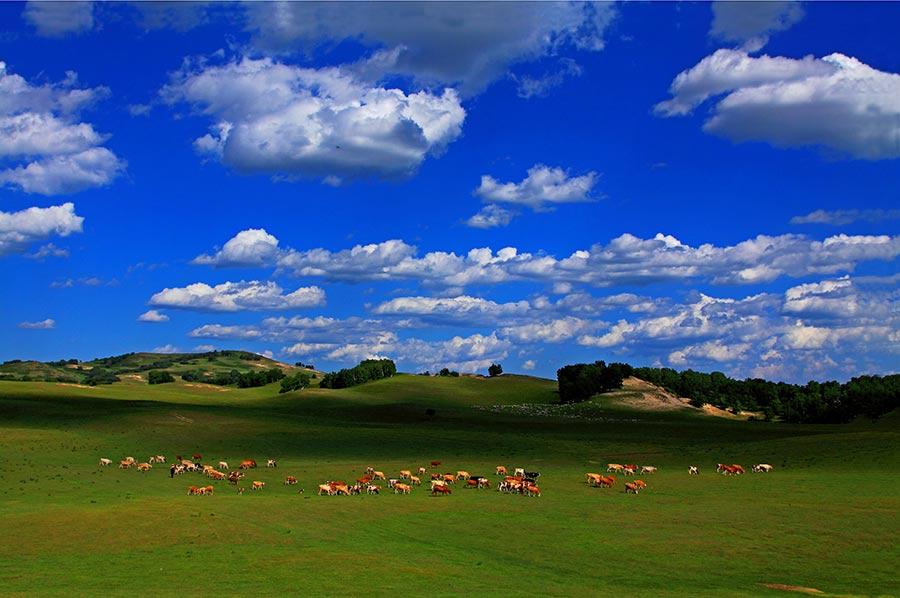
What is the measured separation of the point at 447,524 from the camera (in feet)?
140

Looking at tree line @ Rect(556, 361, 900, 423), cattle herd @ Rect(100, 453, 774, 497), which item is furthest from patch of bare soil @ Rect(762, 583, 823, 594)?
tree line @ Rect(556, 361, 900, 423)

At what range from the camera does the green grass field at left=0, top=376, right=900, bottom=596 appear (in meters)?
31.2

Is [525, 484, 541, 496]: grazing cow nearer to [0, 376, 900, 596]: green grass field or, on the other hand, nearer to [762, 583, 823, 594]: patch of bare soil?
[0, 376, 900, 596]: green grass field

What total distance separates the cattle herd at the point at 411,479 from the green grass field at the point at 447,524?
3.55 ft

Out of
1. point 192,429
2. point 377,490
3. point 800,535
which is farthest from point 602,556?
point 192,429

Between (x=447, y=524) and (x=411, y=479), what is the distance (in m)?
17.6

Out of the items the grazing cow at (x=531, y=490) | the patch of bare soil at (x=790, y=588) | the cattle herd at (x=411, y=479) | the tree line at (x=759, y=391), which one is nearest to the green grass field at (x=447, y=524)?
the patch of bare soil at (x=790, y=588)

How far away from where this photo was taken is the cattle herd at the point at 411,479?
53.6 metres

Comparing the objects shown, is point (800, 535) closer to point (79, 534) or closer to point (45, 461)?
point (79, 534)

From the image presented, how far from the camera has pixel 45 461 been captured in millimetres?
67375

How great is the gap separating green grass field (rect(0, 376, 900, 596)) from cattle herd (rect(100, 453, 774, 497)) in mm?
1082

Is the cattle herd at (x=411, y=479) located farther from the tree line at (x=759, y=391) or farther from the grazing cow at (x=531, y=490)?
the tree line at (x=759, y=391)

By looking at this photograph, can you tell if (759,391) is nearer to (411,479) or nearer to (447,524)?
(411,479)

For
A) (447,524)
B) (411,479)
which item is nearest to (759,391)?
(411,479)
